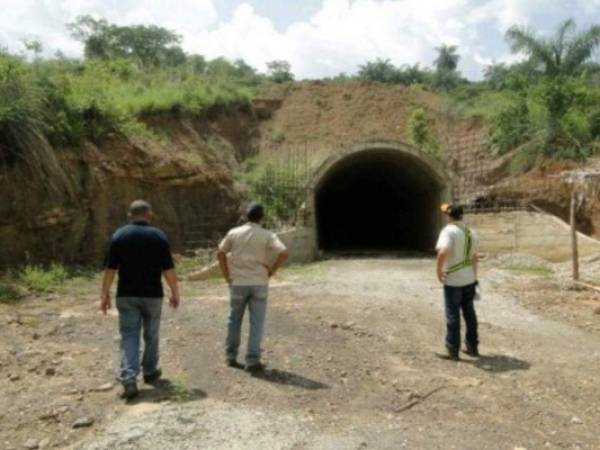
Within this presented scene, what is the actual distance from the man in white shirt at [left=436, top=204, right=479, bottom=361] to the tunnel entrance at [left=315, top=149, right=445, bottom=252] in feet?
41.3

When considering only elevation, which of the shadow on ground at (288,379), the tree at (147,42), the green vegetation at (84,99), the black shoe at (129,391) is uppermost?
the tree at (147,42)

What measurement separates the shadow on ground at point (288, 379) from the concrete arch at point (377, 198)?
1229 cm

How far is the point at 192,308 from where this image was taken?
10.1 metres

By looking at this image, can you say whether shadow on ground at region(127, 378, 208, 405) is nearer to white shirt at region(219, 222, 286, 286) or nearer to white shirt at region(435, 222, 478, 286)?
white shirt at region(219, 222, 286, 286)

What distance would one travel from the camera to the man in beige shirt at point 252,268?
6.51 meters

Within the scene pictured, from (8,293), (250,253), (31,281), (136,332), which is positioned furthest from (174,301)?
(31,281)

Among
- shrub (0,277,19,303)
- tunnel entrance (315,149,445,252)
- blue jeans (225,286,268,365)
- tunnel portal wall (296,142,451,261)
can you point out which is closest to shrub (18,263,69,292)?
shrub (0,277,19,303)

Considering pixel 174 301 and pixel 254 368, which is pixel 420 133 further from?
pixel 174 301

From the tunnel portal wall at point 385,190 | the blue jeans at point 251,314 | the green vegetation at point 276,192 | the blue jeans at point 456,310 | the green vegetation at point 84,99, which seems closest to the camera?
the blue jeans at point 251,314

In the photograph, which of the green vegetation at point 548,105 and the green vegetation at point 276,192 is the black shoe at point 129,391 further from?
the green vegetation at point 548,105

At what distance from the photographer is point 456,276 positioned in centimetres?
732

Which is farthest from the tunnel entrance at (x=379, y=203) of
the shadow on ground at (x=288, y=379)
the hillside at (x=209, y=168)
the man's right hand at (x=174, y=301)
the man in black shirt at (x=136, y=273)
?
the man in black shirt at (x=136, y=273)

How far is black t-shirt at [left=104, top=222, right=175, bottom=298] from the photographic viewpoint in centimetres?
594

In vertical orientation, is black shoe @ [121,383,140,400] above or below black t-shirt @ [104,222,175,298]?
below
